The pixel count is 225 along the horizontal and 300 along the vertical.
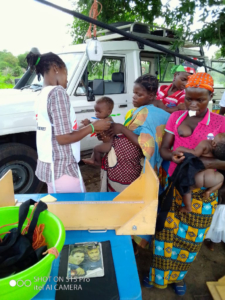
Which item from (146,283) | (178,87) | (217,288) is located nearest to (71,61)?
(178,87)

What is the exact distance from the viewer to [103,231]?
1.24 m

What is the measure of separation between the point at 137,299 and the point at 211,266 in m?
1.82

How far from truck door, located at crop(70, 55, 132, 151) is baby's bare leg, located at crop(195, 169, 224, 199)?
217cm

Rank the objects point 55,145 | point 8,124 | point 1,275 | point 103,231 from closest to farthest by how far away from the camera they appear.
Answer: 1. point 1,275
2. point 103,231
3. point 55,145
4. point 8,124

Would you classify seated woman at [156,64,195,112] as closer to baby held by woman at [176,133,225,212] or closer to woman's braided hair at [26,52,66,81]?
baby held by woman at [176,133,225,212]

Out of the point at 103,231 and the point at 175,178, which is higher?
the point at 175,178

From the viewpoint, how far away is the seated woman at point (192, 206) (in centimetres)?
153

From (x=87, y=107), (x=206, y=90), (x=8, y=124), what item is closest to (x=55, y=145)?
(x=206, y=90)

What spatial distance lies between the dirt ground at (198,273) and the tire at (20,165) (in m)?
1.69

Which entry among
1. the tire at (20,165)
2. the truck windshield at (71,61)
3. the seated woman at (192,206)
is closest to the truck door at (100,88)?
the truck windshield at (71,61)

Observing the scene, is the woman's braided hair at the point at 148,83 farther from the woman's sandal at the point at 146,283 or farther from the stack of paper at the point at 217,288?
the stack of paper at the point at 217,288

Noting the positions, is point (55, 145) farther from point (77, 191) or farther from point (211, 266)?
point (211, 266)

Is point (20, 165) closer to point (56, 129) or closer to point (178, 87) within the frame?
point (56, 129)

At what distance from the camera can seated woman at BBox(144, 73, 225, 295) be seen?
60.1 inches
